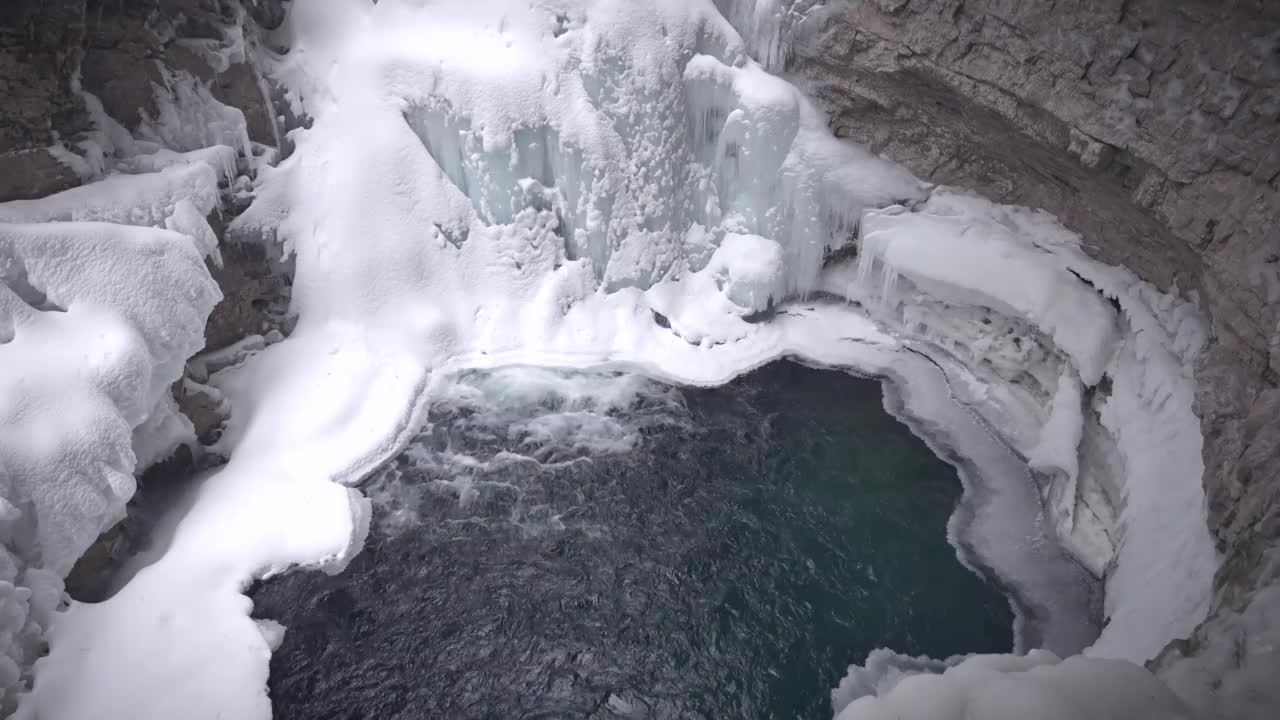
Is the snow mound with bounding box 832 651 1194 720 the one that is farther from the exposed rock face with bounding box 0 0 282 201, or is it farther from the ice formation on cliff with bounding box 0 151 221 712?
the exposed rock face with bounding box 0 0 282 201

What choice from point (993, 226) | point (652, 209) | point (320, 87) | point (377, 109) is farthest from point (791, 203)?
point (320, 87)

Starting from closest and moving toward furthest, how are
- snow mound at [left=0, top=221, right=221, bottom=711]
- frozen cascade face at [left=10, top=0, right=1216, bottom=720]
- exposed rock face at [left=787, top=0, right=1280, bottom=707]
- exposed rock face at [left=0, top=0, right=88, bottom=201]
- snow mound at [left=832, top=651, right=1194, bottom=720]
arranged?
1. snow mound at [left=832, top=651, right=1194, bottom=720]
2. exposed rock face at [left=787, top=0, right=1280, bottom=707]
3. snow mound at [left=0, top=221, right=221, bottom=711]
4. exposed rock face at [left=0, top=0, right=88, bottom=201]
5. frozen cascade face at [left=10, top=0, right=1216, bottom=720]

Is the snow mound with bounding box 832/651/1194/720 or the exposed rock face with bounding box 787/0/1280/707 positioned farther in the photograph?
the exposed rock face with bounding box 787/0/1280/707

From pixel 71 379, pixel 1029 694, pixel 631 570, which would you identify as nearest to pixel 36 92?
pixel 71 379

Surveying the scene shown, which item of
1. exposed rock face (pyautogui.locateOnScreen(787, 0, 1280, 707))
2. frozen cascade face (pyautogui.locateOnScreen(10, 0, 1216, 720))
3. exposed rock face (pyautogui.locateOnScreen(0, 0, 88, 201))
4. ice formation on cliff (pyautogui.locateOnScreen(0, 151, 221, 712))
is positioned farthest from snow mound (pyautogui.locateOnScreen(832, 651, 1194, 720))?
exposed rock face (pyautogui.locateOnScreen(0, 0, 88, 201))

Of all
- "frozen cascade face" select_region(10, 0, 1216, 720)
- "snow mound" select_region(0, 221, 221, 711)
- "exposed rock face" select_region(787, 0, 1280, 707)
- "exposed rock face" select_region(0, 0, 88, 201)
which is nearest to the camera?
"exposed rock face" select_region(787, 0, 1280, 707)

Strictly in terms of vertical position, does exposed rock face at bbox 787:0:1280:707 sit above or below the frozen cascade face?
above

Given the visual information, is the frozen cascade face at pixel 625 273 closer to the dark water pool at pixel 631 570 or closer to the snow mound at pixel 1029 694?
the dark water pool at pixel 631 570

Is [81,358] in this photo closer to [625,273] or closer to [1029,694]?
[625,273]
